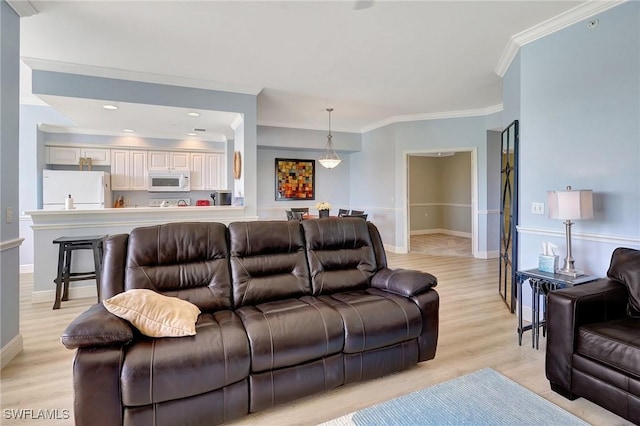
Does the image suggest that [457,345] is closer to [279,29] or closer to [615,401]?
[615,401]

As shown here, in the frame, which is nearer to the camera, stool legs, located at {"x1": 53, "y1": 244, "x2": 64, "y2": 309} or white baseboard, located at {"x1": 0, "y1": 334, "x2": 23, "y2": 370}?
white baseboard, located at {"x1": 0, "y1": 334, "x2": 23, "y2": 370}

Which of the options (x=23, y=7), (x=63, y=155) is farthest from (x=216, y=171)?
(x=23, y=7)

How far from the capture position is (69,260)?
3.84 metres

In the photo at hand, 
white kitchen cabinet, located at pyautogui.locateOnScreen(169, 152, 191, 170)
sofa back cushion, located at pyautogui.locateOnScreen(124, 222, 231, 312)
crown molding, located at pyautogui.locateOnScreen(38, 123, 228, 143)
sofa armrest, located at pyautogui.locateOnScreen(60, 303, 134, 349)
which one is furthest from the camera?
white kitchen cabinet, located at pyautogui.locateOnScreen(169, 152, 191, 170)

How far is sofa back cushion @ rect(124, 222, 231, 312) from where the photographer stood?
214 centimetres

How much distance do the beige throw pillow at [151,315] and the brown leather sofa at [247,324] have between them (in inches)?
1.7

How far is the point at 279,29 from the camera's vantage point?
3129mm

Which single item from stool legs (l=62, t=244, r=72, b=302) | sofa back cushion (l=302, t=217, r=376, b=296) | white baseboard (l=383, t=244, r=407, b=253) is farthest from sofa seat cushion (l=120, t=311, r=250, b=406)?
white baseboard (l=383, t=244, r=407, b=253)

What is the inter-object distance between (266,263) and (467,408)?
159 cm

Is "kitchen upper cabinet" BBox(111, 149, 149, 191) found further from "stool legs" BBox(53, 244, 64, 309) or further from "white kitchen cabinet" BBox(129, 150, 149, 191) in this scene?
"stool legs" BBox(53, 244, 64, 309)

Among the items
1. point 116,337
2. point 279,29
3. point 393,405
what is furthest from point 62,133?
point 393,405

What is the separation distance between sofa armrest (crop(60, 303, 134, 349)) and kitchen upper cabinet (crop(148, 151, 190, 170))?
Result: 18.8 ft

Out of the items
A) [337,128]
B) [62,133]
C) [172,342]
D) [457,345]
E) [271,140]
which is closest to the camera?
[172,342]

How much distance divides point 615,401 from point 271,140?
656cm
